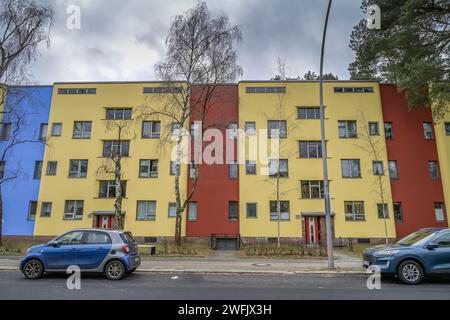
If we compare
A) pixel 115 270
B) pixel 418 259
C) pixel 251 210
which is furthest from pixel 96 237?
pixel 251 210

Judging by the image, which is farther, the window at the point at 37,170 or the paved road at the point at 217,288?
the window at the point at 37,170

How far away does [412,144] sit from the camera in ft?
84.0

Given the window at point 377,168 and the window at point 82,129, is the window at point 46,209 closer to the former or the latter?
the window at point 82,129

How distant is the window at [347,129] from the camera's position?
85.2ft

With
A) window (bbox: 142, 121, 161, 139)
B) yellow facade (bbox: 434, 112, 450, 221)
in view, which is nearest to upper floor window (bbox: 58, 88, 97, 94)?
window (bbox: 142, 121, 161, 139)

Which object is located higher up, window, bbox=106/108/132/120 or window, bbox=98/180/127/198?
window, bbox=106/108/132/120

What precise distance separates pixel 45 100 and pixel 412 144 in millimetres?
31953

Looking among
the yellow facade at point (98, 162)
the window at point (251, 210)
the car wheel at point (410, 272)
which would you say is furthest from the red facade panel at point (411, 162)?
the yellow facade at point (98, 162)

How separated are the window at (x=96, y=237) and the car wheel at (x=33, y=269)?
5.30 feet

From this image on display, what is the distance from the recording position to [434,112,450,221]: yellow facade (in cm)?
2438

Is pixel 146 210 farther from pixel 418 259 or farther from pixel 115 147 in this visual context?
pixel 418 259

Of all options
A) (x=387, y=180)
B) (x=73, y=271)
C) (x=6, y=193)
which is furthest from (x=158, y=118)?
(x=387, y=180)

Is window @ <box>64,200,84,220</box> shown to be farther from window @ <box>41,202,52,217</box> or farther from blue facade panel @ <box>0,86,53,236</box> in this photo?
blue facade panel @ <box>0,86,53,236</box>

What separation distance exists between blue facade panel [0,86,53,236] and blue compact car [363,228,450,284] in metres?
25.5
